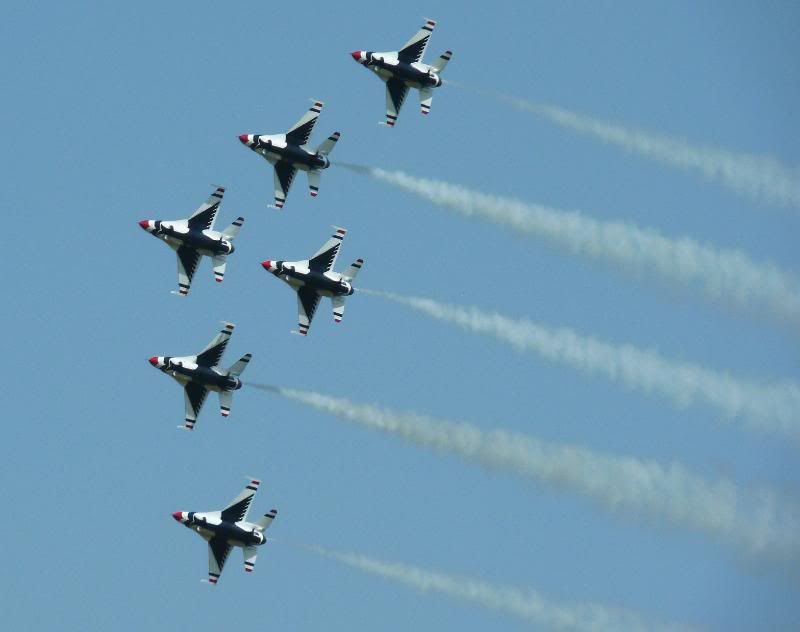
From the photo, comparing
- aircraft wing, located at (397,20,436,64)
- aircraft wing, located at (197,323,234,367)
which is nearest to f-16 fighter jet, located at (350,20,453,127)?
aircraft wing, located at (397,20,436,64)

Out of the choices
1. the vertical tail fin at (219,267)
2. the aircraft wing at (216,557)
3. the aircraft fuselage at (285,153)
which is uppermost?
the aircraft fuselage at (285,153)

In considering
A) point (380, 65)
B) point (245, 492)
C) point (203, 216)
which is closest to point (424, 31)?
point (380, 65)

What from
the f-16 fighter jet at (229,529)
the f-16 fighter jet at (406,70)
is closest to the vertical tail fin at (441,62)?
the f-16 fighter jet at (406,70)

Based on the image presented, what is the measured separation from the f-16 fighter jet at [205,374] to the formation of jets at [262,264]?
2.0 inches

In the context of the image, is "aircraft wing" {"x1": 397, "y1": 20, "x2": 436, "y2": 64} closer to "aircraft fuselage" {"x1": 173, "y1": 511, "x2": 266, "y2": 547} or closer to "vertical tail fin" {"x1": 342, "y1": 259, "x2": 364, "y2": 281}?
"vertical tail fin" {"x1": 342, "y1": 259, "x2": 364, "y2": 281}

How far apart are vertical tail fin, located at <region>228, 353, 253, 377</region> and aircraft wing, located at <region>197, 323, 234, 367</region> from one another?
1.87 meters

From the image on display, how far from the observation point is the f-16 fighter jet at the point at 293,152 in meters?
178

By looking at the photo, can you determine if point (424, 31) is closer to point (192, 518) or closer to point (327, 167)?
point (327, 167)

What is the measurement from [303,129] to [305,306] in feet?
30.8

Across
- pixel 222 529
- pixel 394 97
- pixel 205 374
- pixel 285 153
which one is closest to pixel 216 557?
pixel 222 529

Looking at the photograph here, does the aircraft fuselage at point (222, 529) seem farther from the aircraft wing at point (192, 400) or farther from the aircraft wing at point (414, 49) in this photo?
the aircraft wing at point (414, 49)

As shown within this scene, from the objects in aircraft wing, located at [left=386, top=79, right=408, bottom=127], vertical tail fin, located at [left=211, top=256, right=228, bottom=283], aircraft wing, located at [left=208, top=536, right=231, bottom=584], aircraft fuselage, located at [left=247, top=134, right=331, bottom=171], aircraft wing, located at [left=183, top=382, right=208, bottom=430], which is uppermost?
aircraft wing, located at [left=386, top=79, right=408, bottom=127]

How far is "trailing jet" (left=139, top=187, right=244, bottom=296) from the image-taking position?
178m

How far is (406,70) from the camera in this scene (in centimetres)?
17700
